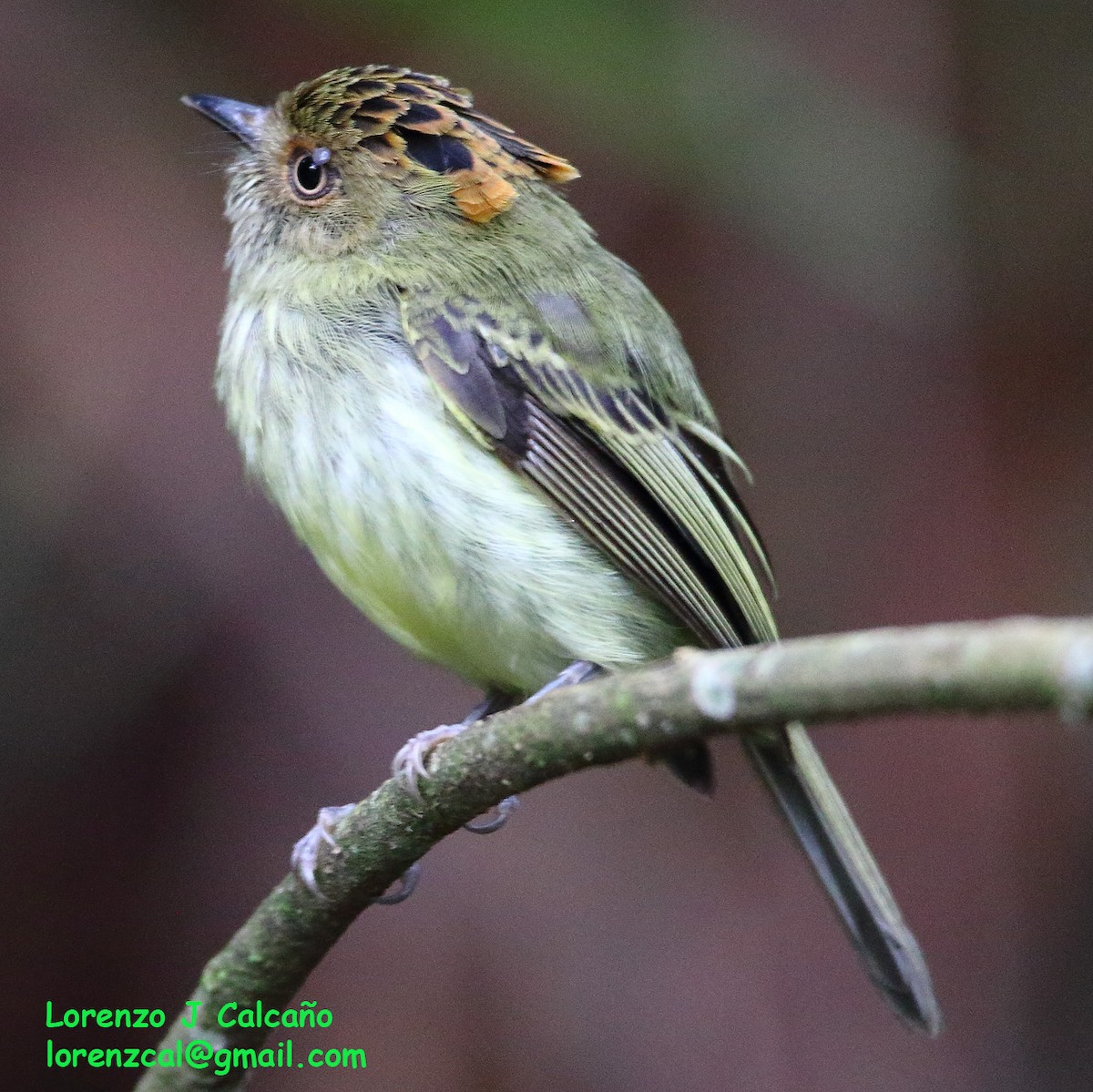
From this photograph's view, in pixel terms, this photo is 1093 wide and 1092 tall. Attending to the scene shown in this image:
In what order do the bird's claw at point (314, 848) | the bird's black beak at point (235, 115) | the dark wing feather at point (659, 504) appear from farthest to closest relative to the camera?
the bird's black beak at point (235, 115)
the dark wing feather at point (659, 504)
the bird's claw at point (314, 848)

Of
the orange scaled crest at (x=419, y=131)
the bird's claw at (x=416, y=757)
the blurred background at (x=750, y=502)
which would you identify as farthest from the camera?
the blurred background at (x=750, y=502)

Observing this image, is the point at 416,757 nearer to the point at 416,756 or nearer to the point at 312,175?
the point at 416,756

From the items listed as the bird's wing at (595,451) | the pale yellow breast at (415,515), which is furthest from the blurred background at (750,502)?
the pale yellow breast at (415,515)

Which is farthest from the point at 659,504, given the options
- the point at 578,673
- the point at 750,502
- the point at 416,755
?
the point at 750,502

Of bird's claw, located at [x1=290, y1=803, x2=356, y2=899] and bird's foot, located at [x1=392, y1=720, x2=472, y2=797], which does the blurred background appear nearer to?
bird's claw, located at [x1=290, y1=803, x2=356, y2=899]

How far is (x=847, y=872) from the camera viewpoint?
10.2ft

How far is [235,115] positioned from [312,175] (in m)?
0.41

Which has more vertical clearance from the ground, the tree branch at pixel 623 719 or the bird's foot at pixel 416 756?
the bird's foot at pixel 416 756

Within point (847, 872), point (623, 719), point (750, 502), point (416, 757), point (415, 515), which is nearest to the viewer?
point (623, 719)

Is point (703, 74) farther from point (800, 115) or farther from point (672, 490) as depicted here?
point (672, 490)

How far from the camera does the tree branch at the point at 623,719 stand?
130 centimetres

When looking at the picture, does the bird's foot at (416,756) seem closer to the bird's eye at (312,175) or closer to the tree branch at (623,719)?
the tree branch at (623,719)

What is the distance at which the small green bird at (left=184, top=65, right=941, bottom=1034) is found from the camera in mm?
2754

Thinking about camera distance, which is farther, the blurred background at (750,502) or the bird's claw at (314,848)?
the blurred background at (750,502)
